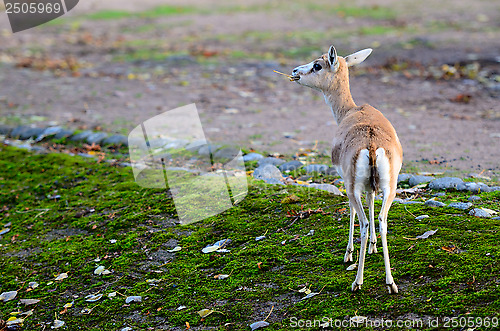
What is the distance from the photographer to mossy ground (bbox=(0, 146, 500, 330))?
12.8ft

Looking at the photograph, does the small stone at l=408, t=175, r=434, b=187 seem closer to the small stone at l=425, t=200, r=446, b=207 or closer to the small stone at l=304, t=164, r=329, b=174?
the small stone at l=425, t=200, r=446, b=207

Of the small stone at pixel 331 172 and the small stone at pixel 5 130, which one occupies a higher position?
the small stone at pixel 5 130

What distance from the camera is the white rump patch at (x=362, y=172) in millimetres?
3785

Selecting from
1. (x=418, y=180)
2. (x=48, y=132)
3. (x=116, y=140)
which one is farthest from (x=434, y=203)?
(x=48, y=132)

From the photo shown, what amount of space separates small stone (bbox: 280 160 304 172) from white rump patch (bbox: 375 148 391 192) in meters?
3.06

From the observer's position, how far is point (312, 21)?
18047mm

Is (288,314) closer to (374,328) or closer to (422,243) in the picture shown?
(374,328)

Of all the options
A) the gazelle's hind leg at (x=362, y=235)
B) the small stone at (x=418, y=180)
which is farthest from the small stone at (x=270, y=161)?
the gazelle's hind leg at (x=362, y=235)

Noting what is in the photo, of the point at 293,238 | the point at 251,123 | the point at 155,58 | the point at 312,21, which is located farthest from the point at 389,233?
the point at 312,21

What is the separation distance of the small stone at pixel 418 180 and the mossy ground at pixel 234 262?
0.56m

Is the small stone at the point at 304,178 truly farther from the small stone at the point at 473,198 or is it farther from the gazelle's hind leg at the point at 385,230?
the gazelle's hind leg at the point at 385,230

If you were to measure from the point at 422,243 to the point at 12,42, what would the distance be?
649 inches

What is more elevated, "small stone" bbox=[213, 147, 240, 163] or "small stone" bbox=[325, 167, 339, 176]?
"small stone" bbox=[213, 147, 240, 163]

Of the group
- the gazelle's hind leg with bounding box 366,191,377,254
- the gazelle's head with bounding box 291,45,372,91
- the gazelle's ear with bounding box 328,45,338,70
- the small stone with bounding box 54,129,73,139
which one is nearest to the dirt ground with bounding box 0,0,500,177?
the small stone with bounding box 54,129,73,139
